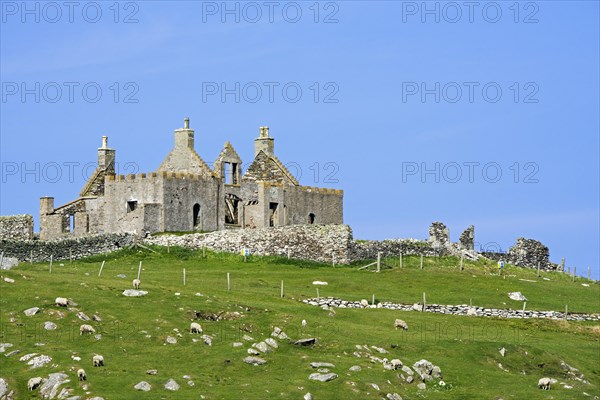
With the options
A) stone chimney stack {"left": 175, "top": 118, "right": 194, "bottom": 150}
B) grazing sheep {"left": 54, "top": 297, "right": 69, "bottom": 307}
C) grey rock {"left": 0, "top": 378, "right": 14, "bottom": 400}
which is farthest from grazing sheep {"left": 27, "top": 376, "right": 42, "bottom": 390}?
stone chimney stack {"left": 175, "top": 118, "right": 194, "bottom": 150}

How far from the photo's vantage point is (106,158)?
109562 mm

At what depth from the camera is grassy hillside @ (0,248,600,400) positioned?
58.1 m

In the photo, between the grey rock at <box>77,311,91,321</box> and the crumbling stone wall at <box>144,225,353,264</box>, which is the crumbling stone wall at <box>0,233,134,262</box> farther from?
the grey rock at <box>77,311,91,321</box>

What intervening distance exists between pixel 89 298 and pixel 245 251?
94.9 ft

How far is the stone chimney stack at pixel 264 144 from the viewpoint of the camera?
373 feet

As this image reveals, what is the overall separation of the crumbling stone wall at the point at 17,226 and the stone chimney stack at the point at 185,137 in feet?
40.9

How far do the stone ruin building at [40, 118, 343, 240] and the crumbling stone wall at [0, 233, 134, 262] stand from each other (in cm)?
270

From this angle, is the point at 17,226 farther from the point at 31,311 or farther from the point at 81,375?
the point at 81,375

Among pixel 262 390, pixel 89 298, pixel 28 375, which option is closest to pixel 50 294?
pixel 89 298

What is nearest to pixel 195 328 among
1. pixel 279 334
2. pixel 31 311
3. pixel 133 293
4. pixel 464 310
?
pixel 279 334

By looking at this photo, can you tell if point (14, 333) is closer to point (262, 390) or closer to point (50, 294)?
point (50, 294)

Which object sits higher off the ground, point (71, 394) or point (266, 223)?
point (266, 223)

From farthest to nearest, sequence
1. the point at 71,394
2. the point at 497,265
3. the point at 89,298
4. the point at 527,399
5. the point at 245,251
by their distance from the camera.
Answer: the point at 497,265, the point at 245,251, the point at 89,298, the point at 527,399, the point at 71,394

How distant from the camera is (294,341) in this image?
64.7m
